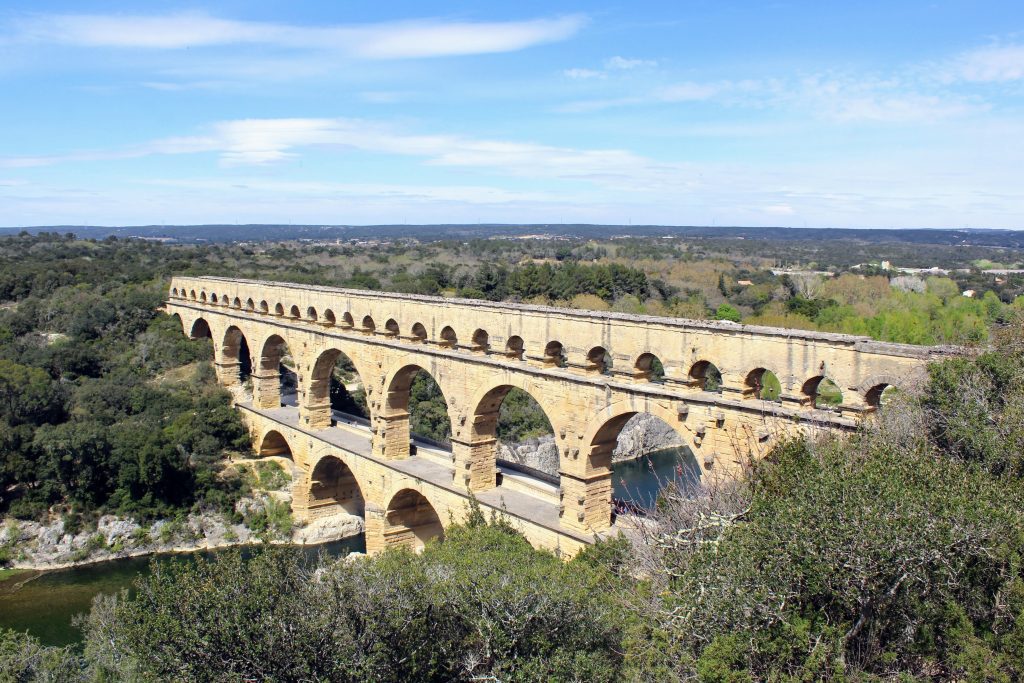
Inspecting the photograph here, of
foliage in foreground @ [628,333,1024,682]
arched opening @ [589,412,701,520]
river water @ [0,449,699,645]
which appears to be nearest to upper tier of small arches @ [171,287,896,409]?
foliage in foreground @ [628,333,1024,682]

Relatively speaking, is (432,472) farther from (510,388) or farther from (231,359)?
(231,359)

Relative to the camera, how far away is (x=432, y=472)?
67.7 ft

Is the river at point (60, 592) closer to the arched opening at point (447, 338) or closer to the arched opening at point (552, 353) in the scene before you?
the arched opening at point (447, 338)

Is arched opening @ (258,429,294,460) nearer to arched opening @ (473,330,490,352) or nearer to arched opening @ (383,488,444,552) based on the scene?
arched opening @ (383,488,444,552)

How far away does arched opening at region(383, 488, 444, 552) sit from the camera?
70.6ft

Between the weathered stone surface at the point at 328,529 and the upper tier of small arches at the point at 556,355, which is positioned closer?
the upper tier of small arches at the point at 556,355

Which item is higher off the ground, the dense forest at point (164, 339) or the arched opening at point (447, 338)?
the arched opening at point (447, 338)

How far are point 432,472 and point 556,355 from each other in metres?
5.32

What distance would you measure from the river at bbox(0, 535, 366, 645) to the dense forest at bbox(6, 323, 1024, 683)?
26.6 ft

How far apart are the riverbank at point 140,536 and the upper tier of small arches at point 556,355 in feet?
21.1

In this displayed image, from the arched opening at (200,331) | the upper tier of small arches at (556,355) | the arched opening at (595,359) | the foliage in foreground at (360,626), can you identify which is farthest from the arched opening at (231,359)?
the foliage in foreground at (360,626)

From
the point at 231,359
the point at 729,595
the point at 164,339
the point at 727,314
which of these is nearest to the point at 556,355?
the point at 729,595

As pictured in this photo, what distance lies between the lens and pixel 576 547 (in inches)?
630

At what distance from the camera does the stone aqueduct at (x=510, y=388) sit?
13031 millimetres
